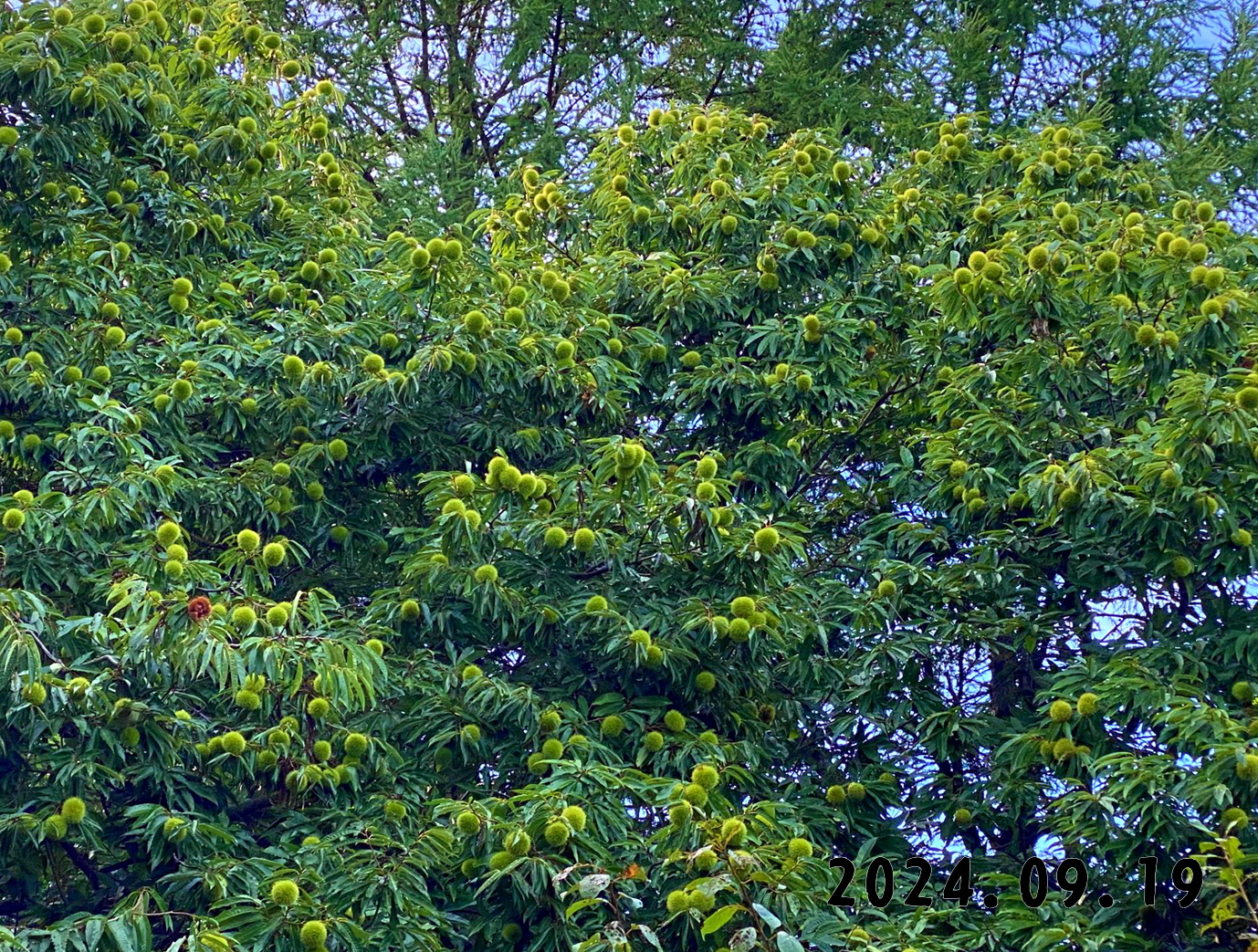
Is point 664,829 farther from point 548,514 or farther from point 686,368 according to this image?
point 686,368

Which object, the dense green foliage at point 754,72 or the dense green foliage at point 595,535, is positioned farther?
the dense green foliage at point 754,72

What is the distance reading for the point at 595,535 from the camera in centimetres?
497

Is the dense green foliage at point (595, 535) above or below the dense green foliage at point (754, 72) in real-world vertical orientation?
below

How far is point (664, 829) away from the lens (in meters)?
4.24

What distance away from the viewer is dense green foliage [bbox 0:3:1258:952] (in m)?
4.32

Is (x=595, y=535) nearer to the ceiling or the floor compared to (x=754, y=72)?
nearer to the floor

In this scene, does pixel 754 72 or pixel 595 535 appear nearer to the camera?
pixel 595 535

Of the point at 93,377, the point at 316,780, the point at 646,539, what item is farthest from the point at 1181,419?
the point at 93,377

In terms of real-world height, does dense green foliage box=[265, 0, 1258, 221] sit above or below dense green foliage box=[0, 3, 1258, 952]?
above

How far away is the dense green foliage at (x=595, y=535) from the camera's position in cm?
432

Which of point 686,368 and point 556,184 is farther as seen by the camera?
point 556,184

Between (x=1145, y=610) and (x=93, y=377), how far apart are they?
11.1 feet

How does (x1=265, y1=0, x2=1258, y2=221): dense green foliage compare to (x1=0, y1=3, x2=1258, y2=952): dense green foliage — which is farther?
(x1=265, y1=0, x2=1258, y2=221): dense green foliage

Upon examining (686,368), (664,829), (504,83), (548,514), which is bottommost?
(664,829)
